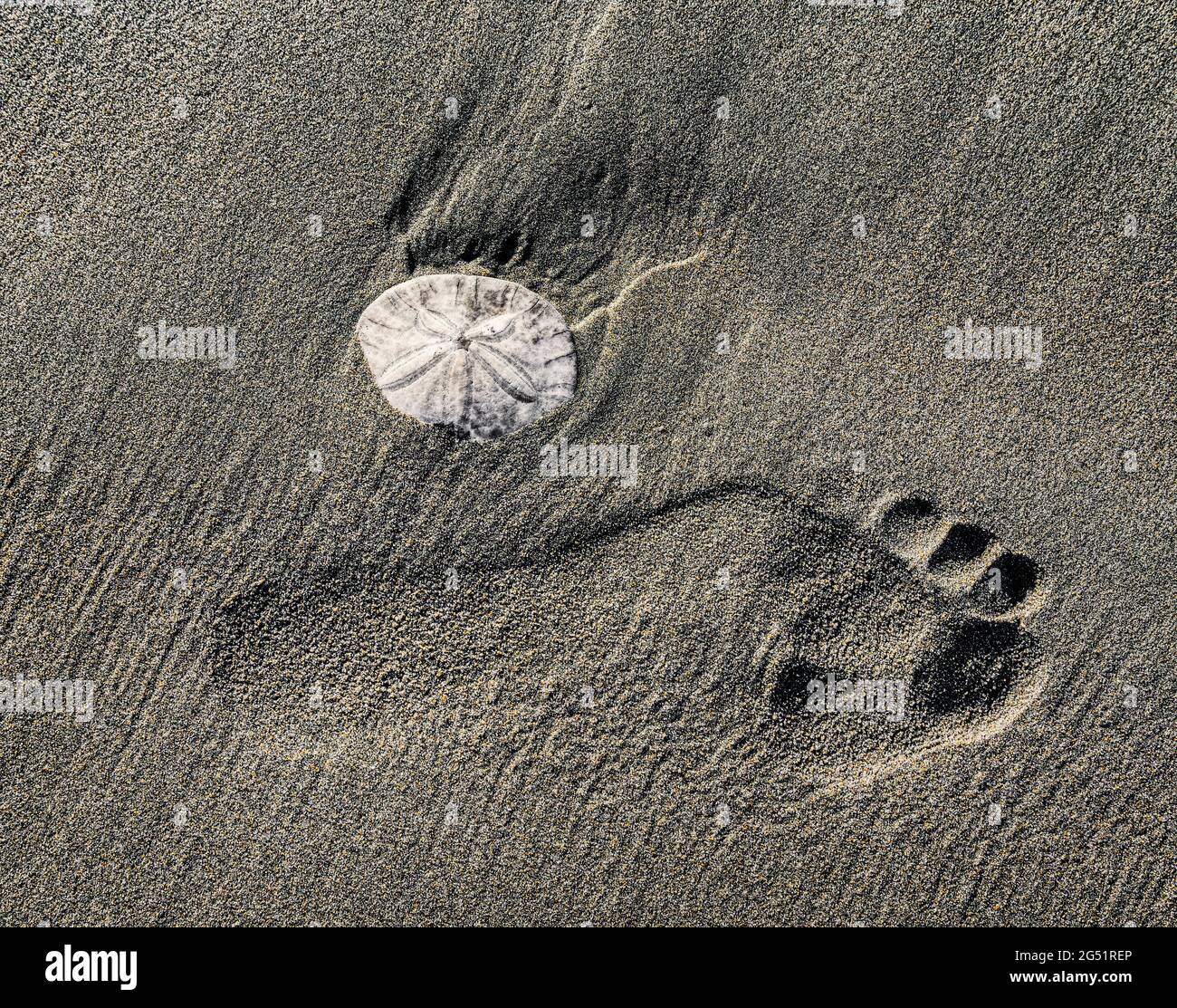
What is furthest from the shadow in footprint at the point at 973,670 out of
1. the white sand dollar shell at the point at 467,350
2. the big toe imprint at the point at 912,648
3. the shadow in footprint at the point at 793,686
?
the white sand dollar shell at the point at 467,350

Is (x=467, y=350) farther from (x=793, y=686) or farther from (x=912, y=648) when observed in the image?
(x=912, y=648)

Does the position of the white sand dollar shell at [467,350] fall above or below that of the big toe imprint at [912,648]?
above

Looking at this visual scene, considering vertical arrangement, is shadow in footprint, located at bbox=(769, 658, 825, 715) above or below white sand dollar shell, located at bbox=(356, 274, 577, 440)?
below

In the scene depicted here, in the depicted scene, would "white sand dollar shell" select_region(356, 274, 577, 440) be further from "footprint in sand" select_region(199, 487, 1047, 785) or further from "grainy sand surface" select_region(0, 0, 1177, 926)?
"footprint in sand" select_region(199, 487, 1047, 785)

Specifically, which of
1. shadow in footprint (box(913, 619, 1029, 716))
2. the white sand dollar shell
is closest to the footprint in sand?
shadow in footprint (box(913, 619, 1029, 716))

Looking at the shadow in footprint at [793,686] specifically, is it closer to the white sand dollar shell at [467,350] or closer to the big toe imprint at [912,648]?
the big toe imprint at [912,648]

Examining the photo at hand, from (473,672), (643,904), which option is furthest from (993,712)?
(473,672)
